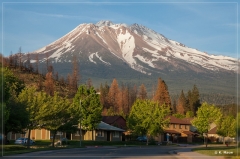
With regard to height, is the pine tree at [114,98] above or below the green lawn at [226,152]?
above

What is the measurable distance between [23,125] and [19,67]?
329 ft

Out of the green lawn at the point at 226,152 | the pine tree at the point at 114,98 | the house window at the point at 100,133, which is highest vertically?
the pine tree at the point at 114,98

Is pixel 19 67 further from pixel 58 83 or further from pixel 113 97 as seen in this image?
pixel 113 97

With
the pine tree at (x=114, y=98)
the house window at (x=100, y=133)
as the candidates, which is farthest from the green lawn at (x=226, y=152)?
the pine tree at (x=114, y=98)

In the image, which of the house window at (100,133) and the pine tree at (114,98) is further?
the pine tree at (114,98)

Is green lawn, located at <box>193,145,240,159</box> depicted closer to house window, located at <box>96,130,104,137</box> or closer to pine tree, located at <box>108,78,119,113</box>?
house window, located at <box>96,130,104,137</box>

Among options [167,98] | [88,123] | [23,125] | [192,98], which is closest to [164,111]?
[88,123]

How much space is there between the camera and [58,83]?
153 meters

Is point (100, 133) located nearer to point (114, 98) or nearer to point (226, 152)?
point (226, 152)

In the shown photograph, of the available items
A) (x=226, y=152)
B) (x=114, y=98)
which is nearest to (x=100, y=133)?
(x=226, y=152)

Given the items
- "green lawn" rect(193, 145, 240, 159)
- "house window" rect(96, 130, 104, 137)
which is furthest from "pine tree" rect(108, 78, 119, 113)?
"green lawn" rect(193, 145, 240, 159)

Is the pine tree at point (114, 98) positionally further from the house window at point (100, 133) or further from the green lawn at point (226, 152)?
the green lawn at point (226, 152)

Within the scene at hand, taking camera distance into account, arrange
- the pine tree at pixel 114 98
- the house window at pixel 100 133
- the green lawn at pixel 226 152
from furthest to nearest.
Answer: the pine tree at pixel 114 98, the house window at pixel 100 133, the green lawn at pixel 226 152

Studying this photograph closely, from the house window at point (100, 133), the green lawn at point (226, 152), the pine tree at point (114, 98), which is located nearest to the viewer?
the green lawn at point (226, 152)
